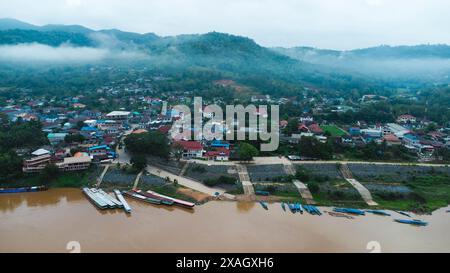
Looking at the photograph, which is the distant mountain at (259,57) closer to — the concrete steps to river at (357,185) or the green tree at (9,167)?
the concrete steps to river at (357,185)

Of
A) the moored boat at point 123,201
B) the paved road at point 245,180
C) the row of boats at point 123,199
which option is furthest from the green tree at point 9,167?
the paved road at point 245,180

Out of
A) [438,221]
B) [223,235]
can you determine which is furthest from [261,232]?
[438,221]

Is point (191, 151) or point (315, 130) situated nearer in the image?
point (191, 151)

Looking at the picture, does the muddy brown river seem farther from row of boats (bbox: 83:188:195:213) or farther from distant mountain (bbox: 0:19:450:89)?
distant mountain (bbox: 0:19:450:89)

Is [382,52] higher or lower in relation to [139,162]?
higher

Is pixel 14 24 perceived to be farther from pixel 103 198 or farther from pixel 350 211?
pixel 350 211

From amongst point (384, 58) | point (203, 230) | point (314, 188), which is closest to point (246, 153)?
point (314, 188)
